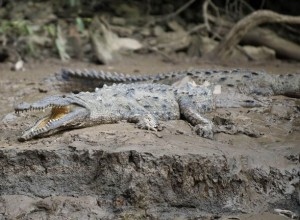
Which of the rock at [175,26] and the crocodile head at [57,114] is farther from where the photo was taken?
the rock at [175,26]

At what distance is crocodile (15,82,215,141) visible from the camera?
16.6 ft

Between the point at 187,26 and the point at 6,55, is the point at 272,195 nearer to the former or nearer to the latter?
the point at 6,55

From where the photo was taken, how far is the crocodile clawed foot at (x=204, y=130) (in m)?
4.99

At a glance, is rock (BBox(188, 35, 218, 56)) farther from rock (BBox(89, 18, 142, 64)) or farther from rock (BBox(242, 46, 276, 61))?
rock (BBox(89, 18, 142, 64))

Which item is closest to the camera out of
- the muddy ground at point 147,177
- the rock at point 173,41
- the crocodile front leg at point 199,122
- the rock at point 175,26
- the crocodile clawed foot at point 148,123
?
the muddy ground at point 147,177

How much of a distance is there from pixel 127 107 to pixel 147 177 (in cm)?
110

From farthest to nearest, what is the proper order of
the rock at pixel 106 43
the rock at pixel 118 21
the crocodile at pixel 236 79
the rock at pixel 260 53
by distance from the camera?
the rock at pixel 118 21, the rock at pixel 260 53, the rock at pixel 106 43, the crocodile at pixel 236 79

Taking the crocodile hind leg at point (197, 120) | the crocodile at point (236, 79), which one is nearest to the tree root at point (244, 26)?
the crocodile at point (236, 79)

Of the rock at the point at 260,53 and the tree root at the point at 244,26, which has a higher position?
the tree root at the point at 244,26

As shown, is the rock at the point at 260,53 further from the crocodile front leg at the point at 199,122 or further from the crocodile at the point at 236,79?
the crocodile front leg at the point at 199,122

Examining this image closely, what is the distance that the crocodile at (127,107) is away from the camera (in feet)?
16.6

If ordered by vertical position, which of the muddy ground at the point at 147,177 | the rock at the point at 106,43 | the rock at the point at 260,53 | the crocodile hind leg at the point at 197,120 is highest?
the crocodile hind leg at the point at 197,120

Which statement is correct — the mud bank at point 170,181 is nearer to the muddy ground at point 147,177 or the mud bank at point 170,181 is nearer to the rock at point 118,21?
the muddy ground at point 147,177

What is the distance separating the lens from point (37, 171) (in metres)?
4.74
